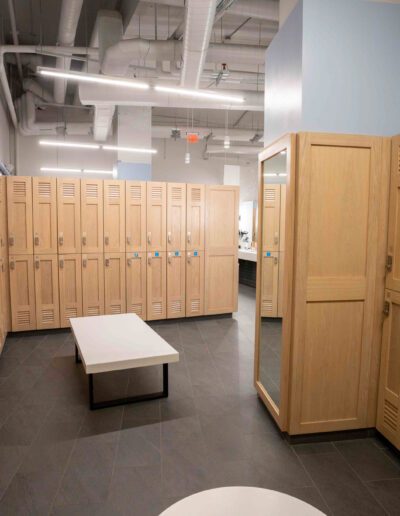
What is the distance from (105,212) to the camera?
5.38 meters

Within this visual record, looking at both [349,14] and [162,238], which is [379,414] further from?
[162,238]

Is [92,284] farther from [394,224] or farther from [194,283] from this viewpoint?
[394,224]

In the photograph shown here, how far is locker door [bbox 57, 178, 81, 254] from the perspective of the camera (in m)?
5.16

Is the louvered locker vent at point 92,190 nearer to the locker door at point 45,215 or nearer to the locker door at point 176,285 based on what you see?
the locker door at point 45,215

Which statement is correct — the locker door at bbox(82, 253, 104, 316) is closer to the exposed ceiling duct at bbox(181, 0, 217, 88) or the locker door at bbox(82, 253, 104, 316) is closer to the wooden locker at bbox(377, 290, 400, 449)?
the exposed ceiling duct at bbox(181, 0, 217, 88)

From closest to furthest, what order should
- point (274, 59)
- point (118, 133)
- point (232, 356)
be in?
point (274, 59) < point (232, 356) < point (118, 133)

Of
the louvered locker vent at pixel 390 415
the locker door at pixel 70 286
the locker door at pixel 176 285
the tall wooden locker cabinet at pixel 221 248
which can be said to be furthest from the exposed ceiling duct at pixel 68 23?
the louvered locker vent at pixel 390 415

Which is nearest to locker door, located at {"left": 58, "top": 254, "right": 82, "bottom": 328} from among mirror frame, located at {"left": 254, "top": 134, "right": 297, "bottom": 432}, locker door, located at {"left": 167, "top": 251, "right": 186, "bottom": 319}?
locker door, located at {"left": 167, "top": 251, "right": 186, "bottom": 319}

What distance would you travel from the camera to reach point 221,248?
6023 millimetres

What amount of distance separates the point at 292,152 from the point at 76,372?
3.23m

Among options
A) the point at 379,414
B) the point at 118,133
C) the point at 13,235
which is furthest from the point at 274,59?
the point at 118,133

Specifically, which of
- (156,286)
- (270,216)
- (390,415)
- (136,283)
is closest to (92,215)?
(136,283)

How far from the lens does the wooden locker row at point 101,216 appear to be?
5.04 meters

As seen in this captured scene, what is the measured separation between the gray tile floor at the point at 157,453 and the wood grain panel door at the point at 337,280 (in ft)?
1.04
